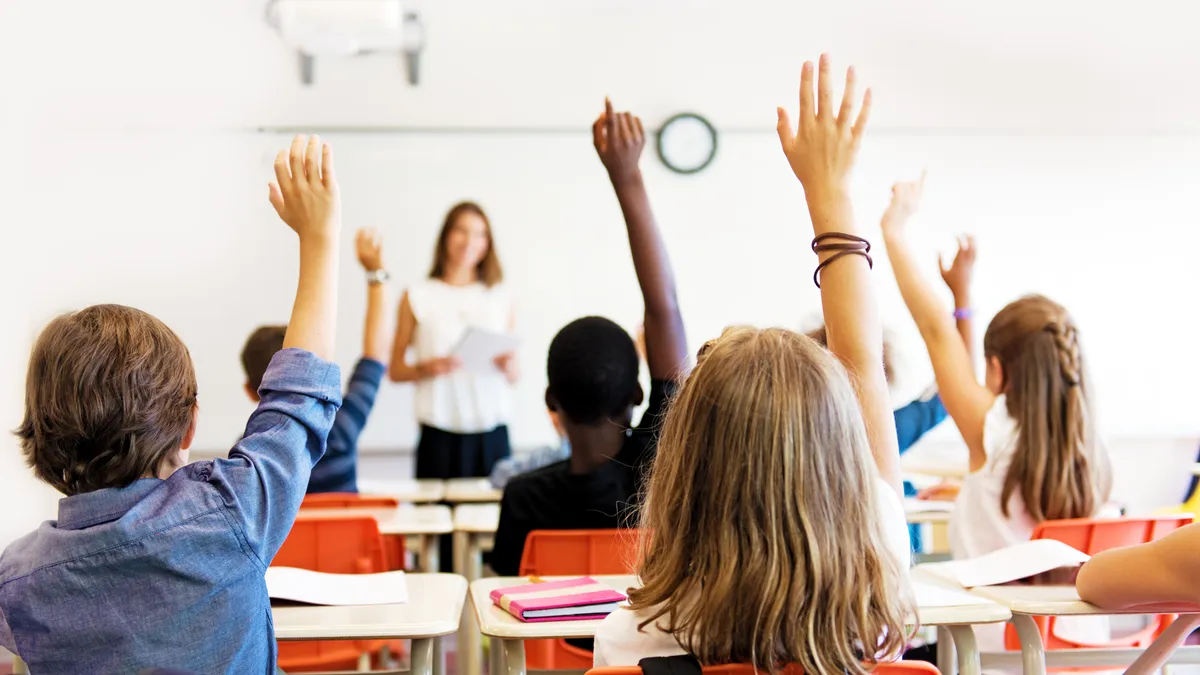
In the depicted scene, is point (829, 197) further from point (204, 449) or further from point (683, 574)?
point (204, 449)

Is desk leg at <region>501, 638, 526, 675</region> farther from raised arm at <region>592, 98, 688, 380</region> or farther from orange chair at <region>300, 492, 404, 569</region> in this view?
orange chair at <region>300, 492, 404, 569</region>

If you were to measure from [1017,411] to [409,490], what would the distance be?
1.86 m

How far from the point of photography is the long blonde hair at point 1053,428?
2182 millimetres

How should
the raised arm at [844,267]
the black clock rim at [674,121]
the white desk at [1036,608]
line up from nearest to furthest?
the raised arm at [844,267] → the white desk at [1036,608] → the black clock rim at [674,121]

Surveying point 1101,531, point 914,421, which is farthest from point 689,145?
point 1101,531

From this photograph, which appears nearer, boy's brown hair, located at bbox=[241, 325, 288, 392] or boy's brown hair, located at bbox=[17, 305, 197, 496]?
boy's brown hair, located at bbox=[17, 305, 197, 496]

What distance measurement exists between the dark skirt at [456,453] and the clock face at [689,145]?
5.76 ft

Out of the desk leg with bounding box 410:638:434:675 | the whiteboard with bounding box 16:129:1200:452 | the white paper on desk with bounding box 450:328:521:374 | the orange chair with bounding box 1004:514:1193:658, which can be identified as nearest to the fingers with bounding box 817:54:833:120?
the desk leg with bounding box 410:638:434:675

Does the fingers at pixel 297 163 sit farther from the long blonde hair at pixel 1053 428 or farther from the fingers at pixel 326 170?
the long blonde hair at pixel 1053 428

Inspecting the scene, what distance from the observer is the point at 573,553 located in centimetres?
197

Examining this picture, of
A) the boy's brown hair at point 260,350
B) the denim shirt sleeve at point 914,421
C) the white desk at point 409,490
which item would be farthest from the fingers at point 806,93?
the white desk at point 409,490

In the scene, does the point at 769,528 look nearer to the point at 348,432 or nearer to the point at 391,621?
the point at 391,621

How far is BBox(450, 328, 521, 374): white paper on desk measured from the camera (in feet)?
12.3

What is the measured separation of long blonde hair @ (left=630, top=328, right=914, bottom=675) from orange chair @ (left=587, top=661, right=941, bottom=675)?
0.04 feet
